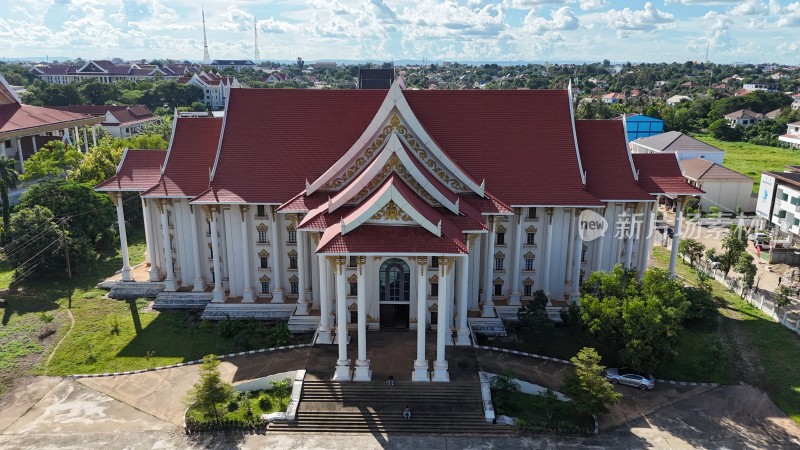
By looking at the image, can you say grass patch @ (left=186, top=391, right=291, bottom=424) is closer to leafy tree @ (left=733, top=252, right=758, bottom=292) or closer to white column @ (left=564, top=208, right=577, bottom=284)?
white column @ (left=564, top=208, right=577, bottom=284)

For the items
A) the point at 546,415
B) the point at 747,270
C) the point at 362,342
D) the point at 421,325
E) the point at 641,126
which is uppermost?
the point at 641,126

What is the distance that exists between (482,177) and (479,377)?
37.5ft

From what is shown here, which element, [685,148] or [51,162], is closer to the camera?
[51,162]

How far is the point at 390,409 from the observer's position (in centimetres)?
2342

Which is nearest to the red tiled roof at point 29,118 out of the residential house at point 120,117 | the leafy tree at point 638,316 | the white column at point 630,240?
the residential house at point 120,117

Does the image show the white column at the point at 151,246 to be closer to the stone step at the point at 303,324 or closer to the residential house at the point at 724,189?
the stone step at the point at 303,324

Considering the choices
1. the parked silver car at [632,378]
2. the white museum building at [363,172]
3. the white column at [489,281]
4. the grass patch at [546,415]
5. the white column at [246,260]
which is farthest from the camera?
the white column at [246,260]

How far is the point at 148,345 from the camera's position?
94.7 ft

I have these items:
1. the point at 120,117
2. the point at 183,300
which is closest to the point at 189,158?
the point at 183,300

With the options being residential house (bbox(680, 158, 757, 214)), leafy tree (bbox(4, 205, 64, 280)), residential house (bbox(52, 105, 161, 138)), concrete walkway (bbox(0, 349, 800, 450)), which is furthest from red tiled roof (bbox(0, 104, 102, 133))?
residential house (bbox(680, 158, 757, 214))

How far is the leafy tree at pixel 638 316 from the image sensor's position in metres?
24.1

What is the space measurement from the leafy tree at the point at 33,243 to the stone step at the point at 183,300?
9376 millimetres

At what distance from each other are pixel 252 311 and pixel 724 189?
46994mm

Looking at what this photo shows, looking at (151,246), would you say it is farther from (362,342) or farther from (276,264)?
(362,342)
